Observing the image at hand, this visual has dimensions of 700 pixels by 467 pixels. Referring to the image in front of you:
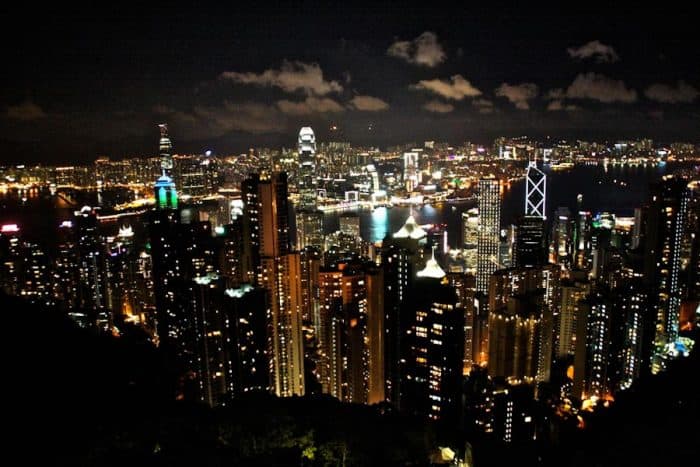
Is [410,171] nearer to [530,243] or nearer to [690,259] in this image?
[530,243]

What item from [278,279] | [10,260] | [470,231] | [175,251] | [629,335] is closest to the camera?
[629,335]

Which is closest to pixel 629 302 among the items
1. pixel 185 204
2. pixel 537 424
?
pixel 537 424

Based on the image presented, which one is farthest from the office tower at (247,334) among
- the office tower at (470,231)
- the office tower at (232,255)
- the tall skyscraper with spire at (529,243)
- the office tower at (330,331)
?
the office tower at (470,231)

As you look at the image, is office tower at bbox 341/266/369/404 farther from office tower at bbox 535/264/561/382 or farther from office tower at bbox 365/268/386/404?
office tower at bbox 535/264/561/382

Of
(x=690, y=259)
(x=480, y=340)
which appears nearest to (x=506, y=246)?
(x=690, y=259)

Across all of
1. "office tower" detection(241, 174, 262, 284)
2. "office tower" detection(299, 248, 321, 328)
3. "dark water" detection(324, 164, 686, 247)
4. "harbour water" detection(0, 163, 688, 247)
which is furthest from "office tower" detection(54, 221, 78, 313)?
"dark water" detection(324, 164, 686, 247)

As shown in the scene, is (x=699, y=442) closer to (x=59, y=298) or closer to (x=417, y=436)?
(x=417, y=436)

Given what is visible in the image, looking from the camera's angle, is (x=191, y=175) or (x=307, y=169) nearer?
(x=191, y=175)

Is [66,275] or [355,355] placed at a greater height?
[66,275]
